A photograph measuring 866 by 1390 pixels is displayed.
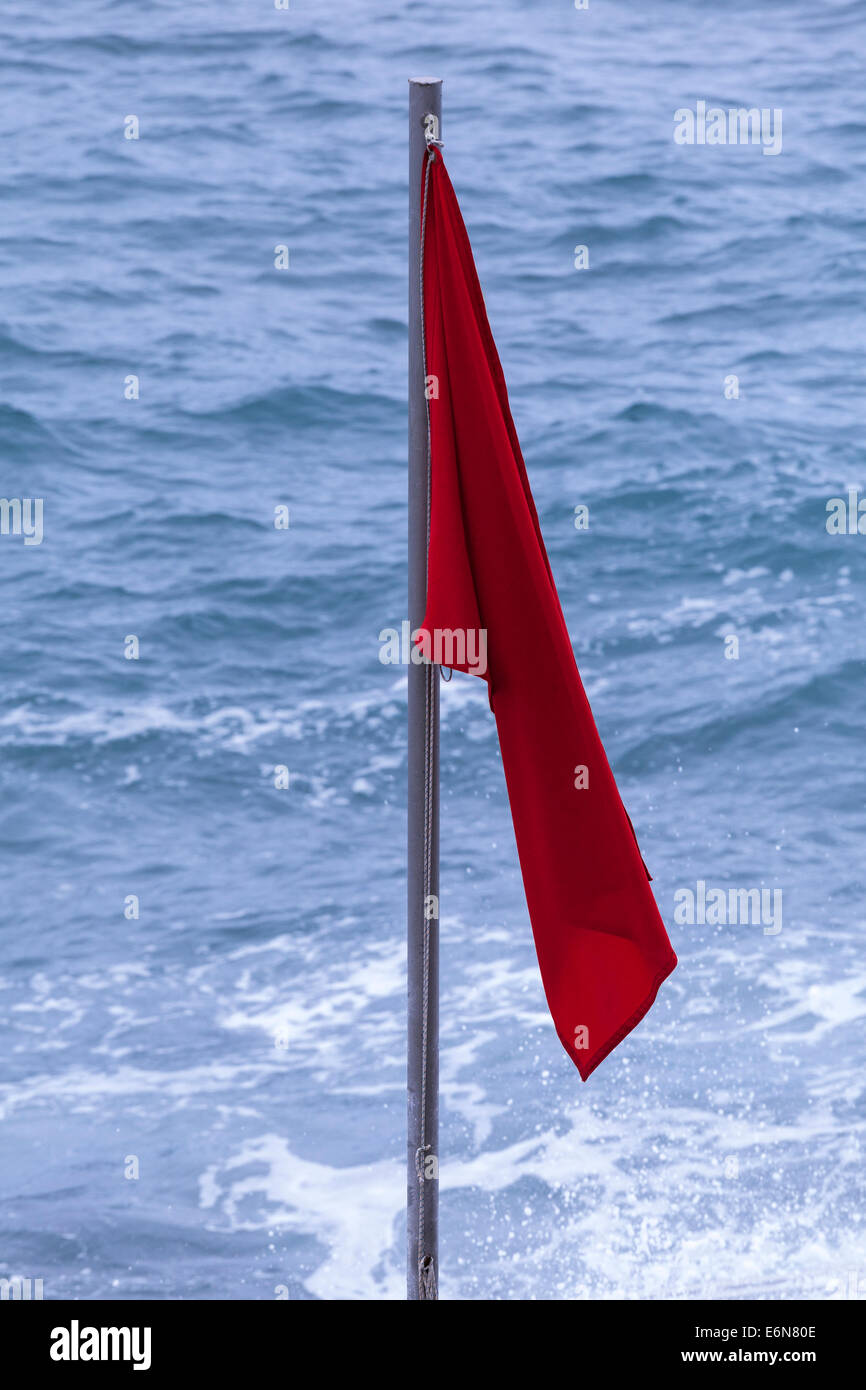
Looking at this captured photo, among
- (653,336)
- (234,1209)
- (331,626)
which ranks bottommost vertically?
(234,1209)

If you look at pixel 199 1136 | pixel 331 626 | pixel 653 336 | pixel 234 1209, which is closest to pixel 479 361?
pixel 234 1209

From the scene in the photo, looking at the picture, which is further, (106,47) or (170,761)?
(106,47)

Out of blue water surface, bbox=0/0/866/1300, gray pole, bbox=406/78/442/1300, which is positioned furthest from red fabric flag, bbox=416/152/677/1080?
blue water surface, bbox=0/0/866/1300

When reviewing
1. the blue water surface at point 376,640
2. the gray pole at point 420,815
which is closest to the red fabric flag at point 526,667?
the gray pole at point 420,815

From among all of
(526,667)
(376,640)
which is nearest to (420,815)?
(526,667)

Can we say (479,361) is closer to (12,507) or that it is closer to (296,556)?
(296,556)

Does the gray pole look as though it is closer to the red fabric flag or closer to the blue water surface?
the red fabric flag

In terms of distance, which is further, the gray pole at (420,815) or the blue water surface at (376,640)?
the blue water surface at (376,640)

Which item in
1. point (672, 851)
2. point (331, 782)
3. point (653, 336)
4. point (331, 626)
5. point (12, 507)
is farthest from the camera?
point (653, 336)

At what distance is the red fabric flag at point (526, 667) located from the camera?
6812mm

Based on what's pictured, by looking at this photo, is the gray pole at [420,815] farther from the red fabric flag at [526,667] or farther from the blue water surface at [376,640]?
the blue water surface at [376,640]

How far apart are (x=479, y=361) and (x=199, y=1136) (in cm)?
1075

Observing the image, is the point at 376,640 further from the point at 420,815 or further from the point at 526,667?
the point at 420,815

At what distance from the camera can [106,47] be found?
3944cm
